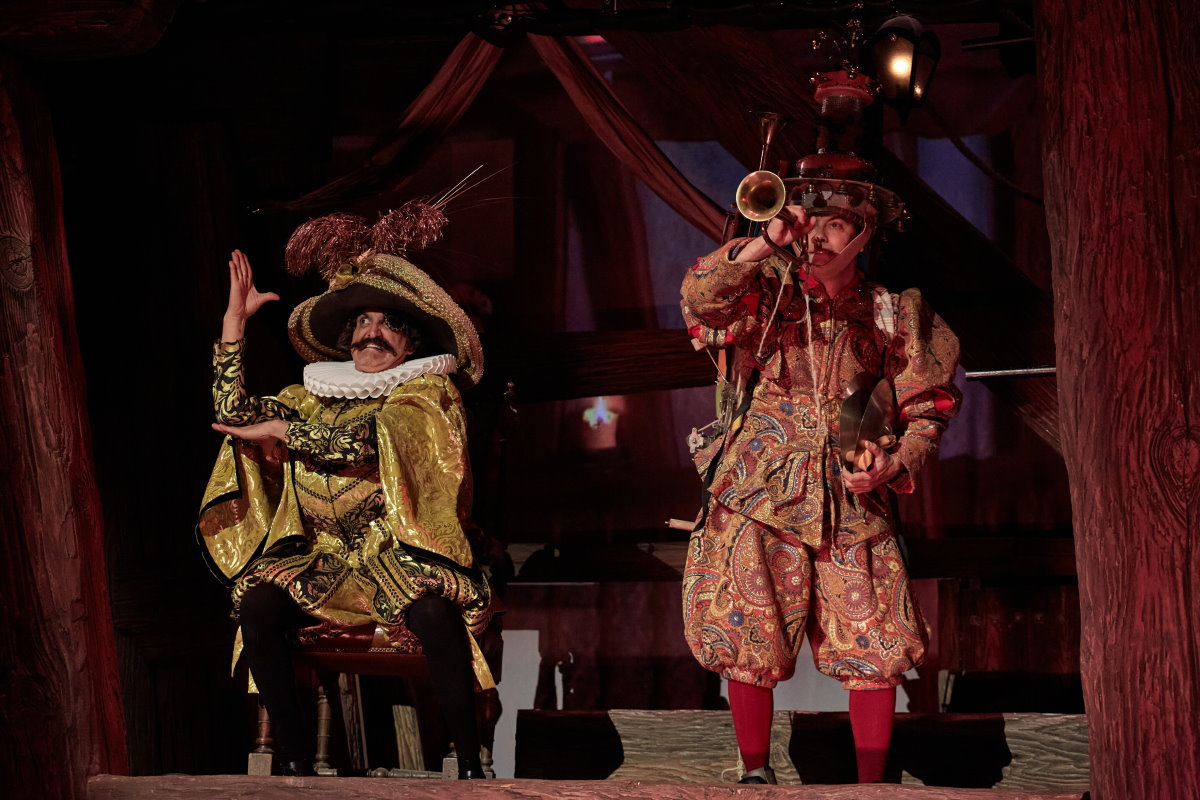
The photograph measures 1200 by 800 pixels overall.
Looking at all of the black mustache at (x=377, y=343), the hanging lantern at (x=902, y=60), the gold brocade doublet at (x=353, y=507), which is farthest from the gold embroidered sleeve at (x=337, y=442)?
the hanging lantern at (x=902, y=60)

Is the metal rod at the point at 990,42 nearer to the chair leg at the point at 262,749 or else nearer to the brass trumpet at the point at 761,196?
the brass trumpet at the point at 761,196

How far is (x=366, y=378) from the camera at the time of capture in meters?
4.71

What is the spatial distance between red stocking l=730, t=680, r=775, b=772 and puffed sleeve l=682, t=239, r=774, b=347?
3.08ft

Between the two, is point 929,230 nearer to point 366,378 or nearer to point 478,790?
point 366,378

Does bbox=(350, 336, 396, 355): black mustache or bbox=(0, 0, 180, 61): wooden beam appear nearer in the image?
bbox=(0, 0, 180, 61): wooden beam

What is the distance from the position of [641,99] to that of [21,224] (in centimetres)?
276

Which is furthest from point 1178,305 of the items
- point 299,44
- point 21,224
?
point 299,44

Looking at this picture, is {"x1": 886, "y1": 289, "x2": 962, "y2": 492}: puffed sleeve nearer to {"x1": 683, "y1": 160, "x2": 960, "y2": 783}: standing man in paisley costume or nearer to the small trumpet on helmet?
{"x1": 683, "y1": 160, "x2": 960, "y2": 783}: standing man in paisley costume

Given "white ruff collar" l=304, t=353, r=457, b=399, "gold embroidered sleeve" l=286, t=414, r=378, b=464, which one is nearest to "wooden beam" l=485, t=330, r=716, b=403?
"white ruff collar" l=304, t=353, r=457, b=399

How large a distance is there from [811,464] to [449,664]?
4.10ft

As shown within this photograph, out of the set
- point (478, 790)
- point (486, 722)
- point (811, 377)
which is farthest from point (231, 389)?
point (811, 377)

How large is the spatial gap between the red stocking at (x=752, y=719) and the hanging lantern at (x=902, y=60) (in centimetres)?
200

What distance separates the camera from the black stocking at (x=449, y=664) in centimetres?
437

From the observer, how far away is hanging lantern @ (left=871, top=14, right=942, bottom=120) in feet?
15.4
